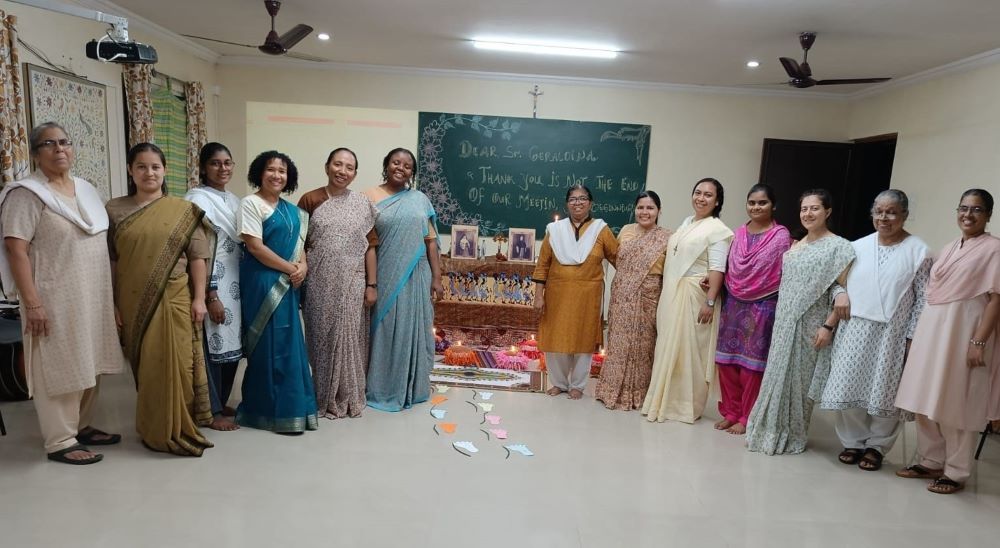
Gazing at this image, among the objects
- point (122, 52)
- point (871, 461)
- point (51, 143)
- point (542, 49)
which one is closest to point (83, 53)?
point (122, 52)

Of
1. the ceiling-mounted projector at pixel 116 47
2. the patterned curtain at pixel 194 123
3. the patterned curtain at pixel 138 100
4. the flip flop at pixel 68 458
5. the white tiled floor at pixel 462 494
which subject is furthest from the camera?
the patterned curtain at pixel 194 123

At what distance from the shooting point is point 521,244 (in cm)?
482

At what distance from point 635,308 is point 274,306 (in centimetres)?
206

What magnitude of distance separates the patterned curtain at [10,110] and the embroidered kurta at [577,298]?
10.7ft

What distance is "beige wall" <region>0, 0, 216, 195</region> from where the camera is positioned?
3602 mm

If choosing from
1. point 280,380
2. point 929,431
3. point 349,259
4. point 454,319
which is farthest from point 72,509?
point 929,431

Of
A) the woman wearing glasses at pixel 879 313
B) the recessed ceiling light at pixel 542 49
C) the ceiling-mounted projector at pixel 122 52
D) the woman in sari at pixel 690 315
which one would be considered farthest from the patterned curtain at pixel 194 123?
the woman wearing glasses at pixel 879 313

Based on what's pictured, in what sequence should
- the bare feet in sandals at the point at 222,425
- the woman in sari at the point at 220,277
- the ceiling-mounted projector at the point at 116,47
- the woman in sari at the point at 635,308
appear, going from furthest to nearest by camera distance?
1. the woman in sari at the point at 635,308
2. the bare feet in sandals at the point at 222,425
3. the woman in sari at the point at 220,277
4. the ceiling-mounted projector at the point at 116,47

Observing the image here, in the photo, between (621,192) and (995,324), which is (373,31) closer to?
(621,192)

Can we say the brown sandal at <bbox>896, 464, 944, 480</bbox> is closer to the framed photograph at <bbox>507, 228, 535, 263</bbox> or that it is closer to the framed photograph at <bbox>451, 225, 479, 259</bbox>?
the framed photograph at <bbox>507, 228, 535, 263</bbox>

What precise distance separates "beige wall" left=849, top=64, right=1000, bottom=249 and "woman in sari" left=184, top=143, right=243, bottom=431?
5.48 meters

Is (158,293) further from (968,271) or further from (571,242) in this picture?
(968,271)

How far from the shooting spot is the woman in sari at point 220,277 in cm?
277

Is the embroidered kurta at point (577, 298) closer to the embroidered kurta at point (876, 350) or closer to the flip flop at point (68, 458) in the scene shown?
the embroidered kurta at point (876, 350)
